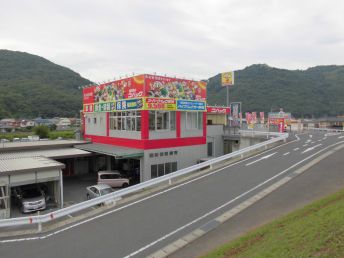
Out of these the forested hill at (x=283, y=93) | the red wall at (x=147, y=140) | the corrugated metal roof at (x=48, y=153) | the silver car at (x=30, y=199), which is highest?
the forested hill at (x=283, y=93)

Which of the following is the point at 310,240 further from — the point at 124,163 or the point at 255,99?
the point at 255,99

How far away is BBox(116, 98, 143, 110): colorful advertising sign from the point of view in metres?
23.1

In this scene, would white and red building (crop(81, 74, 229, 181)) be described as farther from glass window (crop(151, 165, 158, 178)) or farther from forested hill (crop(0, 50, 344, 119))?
forested hill (crop(0, 50, 344, 119))

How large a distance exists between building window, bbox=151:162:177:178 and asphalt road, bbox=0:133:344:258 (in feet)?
23.6

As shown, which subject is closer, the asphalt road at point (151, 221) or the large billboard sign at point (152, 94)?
the asphalt road at point (151, 221)

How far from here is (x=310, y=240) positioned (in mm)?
6188

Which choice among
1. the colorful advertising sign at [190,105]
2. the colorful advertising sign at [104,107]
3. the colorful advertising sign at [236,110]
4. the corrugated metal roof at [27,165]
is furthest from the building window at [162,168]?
the colorful advertising sign at [236,110]

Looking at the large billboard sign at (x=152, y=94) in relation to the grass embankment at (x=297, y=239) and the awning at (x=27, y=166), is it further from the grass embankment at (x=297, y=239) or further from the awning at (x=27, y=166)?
the grass embankment at (x=297, y=239)

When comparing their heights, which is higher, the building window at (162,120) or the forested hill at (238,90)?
the forested hill at (238,90)

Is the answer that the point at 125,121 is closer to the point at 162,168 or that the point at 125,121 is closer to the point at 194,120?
the point at 162,168

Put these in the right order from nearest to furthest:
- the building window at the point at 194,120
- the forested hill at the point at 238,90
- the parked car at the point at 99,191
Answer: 1. the parked car at the point at 99,191
2. the building window at the point at 194,120
3. the forested hill at the point at 238,90

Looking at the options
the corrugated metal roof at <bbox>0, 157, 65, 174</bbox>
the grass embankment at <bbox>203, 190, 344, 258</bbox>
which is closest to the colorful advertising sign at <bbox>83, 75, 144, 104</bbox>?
the corrugated metal roof at <bbox>0, 157, 65, 174</bbox>

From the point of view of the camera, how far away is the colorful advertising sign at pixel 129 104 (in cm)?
2311

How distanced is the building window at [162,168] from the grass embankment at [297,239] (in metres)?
15.3
